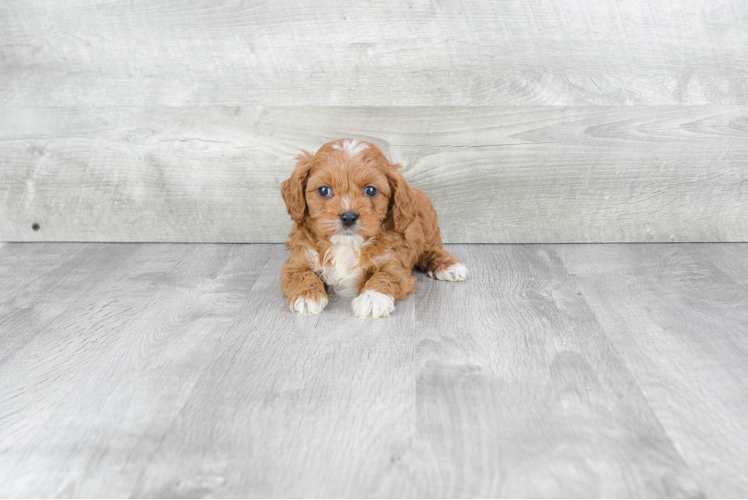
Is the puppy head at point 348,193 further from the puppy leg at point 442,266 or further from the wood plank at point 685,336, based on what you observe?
the wood plank at point 685,336

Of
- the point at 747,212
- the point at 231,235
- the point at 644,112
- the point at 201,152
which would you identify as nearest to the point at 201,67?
the point at 201,152

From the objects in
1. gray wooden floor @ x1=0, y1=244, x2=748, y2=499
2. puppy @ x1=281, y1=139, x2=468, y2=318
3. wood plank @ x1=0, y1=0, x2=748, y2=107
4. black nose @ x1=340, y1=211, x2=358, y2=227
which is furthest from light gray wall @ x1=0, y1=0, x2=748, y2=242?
black nose @ x1=340, y1=211, x2=358, y2=227

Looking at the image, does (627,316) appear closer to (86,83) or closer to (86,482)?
(86,482)

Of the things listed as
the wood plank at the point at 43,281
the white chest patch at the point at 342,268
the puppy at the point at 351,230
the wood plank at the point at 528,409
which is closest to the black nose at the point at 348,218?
the puppy at the point at 351,230

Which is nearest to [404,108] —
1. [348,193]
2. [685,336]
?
[348,193]

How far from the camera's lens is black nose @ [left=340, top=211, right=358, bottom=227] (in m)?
2.31

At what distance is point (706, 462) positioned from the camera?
5.14ft

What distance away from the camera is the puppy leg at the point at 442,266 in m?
2.76

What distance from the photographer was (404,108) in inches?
121

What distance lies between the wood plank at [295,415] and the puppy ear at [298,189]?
1.27ft

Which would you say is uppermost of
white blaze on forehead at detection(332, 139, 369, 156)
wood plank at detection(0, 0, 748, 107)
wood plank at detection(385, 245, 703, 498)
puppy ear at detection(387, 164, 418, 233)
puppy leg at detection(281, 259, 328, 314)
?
wood plank at detection(0, 0, 748, 107)

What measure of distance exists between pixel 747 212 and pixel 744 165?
0.75 ft

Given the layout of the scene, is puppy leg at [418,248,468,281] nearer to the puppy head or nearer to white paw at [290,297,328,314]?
the puppy head

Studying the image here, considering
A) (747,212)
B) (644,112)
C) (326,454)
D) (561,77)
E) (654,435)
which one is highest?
(561,77)
